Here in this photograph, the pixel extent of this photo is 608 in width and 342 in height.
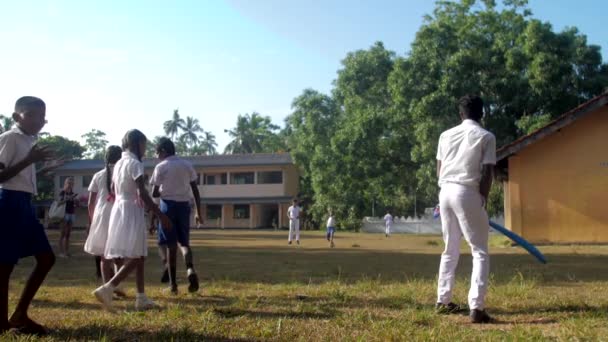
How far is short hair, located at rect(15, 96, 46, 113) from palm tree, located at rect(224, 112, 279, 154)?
61.8 m

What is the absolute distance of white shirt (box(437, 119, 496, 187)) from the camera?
15.2 feet

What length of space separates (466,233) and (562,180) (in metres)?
14.5

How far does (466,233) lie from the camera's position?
15.4 feet

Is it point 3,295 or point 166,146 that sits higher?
point 166,146

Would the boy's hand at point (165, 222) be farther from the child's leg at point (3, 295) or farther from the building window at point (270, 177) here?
the building window at point (270, 177)

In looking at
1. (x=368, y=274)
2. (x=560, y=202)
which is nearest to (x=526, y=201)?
(x=560, y=202)

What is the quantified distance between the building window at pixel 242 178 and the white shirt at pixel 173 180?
44.6 meters

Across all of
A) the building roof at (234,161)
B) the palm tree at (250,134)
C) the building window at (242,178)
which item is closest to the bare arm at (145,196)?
the building roof at (234,161)

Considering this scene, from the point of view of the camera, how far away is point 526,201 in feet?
58.2

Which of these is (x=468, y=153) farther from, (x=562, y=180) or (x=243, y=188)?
(x=243, y=188)

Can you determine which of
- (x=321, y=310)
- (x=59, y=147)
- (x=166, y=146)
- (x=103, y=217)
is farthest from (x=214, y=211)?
(x=321, y=310)

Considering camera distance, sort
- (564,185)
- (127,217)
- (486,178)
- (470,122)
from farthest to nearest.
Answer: (564,185)
(127,217)
(470,122)
(486,178)

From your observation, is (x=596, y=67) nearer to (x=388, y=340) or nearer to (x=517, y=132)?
(x=517, y=132)

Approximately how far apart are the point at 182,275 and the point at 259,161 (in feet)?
136
